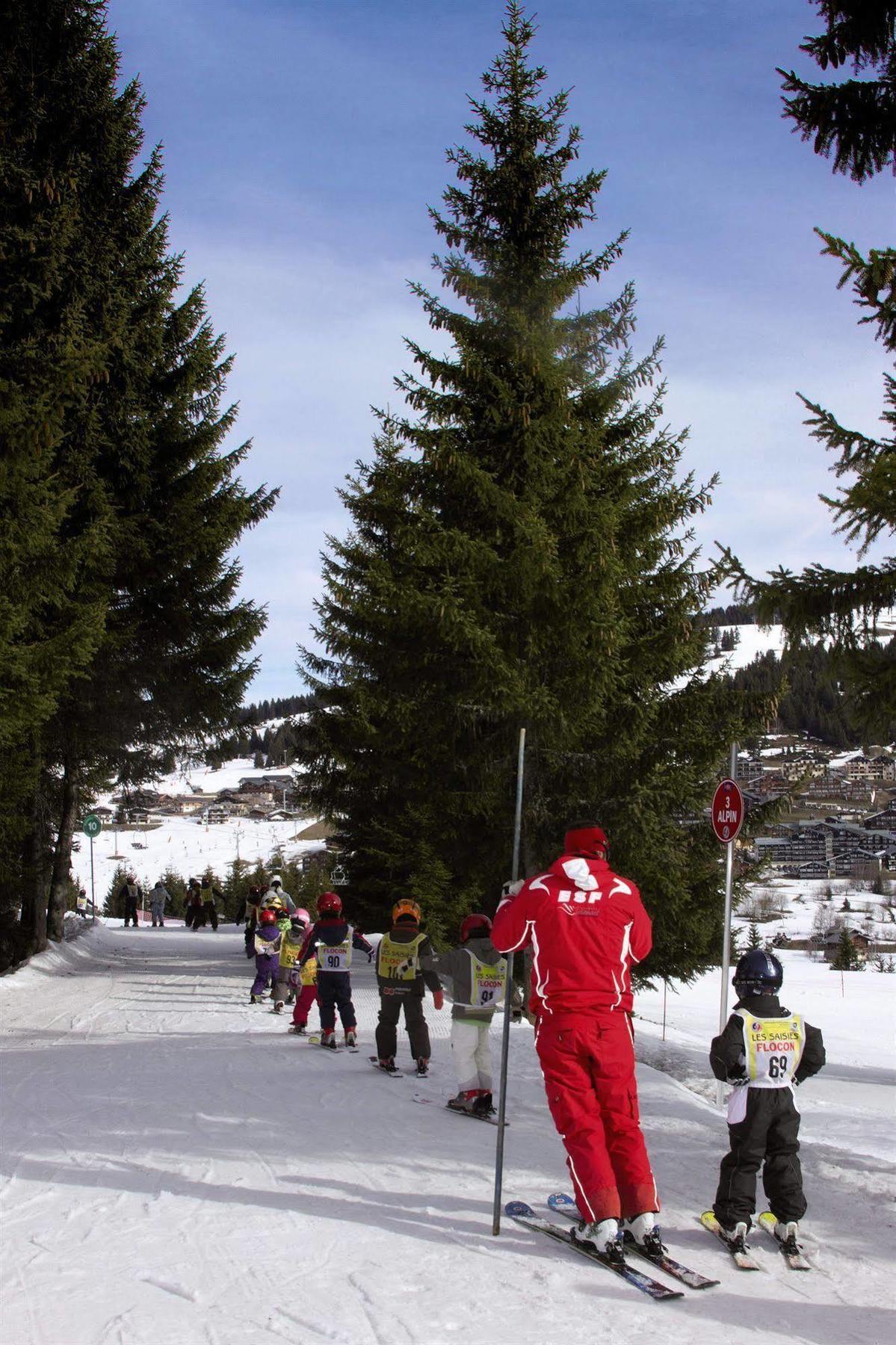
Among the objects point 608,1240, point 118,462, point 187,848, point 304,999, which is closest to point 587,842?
point 608,1240

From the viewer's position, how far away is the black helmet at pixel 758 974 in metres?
5.81

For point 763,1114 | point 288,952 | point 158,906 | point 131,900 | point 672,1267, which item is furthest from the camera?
point 158,906

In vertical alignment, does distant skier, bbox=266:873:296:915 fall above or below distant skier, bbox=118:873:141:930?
above

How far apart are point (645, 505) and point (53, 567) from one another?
8759 millimetres

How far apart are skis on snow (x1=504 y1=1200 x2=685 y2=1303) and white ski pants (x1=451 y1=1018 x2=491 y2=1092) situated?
255cm

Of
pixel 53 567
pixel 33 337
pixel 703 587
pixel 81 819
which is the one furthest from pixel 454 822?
pixel 81 819

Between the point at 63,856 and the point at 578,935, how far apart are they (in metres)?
19.1

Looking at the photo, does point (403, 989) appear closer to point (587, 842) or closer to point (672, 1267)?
point (587, 842)

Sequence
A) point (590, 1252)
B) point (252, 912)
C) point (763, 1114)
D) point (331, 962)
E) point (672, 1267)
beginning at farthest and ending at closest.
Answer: point (252, 912)
point (331, 962)
point (763, 1114)
point (590, 1252)
point (672, 1267)

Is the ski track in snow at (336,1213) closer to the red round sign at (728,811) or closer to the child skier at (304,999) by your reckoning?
the child skier at (304,999)

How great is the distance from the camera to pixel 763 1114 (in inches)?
220

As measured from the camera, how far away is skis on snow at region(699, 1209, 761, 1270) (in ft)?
17.3

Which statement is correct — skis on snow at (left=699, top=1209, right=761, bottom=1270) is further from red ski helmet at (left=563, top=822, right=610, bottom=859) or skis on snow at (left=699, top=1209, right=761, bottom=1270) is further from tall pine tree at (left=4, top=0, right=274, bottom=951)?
tall pine tree at (left=4, top=0, right=274, bottom=951)

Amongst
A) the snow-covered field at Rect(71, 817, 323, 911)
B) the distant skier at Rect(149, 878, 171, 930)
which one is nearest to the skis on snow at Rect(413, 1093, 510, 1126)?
the distant skier at Rect(149, 878, 171, 930)
